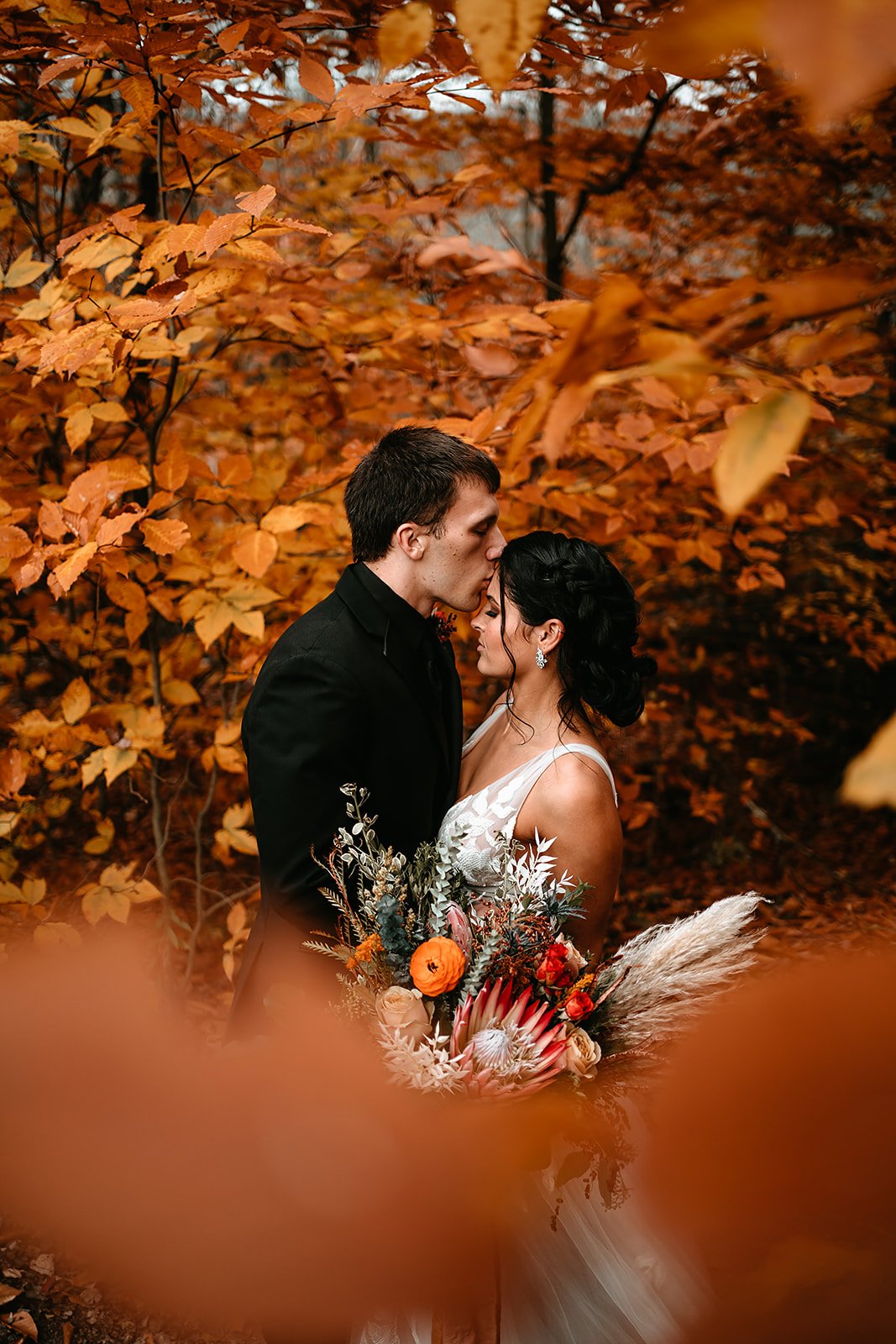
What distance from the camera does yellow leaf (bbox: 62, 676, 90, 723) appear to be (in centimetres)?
256

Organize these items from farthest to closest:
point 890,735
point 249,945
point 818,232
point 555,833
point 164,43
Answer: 1. point 818,232
2. point 249,945
3. point 555,833
4. point 164,43
5. point 890,735

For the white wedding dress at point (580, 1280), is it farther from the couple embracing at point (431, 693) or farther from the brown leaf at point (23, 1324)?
the brown leaf at point (23, 1324)

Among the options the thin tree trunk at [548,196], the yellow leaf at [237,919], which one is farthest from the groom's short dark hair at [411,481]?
the thin tree trunk at [548,196]

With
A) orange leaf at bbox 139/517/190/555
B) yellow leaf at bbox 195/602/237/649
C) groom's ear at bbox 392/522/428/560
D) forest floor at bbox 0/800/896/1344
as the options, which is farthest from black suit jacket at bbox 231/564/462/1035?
forest floor at bbox 0/800/896/1344

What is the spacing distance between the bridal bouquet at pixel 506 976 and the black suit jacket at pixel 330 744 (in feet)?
1.22

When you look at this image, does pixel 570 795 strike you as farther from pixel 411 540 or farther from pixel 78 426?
pixel 78 426

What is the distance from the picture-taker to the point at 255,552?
7.09 feet

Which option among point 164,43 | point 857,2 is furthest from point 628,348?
point 164,43

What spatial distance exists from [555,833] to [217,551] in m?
1.29

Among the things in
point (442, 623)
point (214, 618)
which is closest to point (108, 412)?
point (214, 618)

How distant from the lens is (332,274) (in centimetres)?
268

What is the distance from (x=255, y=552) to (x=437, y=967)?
1.28 m

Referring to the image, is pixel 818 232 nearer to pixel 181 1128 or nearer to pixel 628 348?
pixel 628 348

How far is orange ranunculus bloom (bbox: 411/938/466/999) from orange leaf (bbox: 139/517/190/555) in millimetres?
1224
